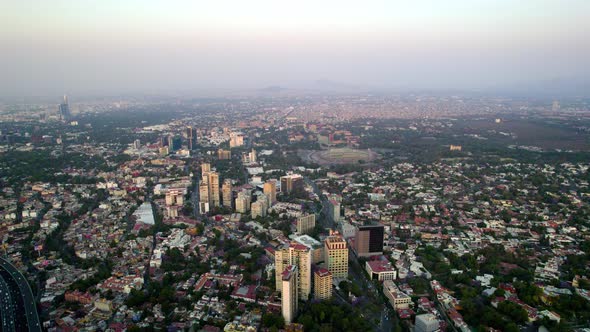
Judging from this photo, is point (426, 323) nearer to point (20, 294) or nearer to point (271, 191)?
point (20, 294)

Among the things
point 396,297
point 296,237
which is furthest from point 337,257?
point 296,237

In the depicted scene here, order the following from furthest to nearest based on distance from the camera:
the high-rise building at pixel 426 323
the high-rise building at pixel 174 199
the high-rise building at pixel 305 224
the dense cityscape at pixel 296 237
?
the high-rise building at pixel 174 199 → the high-rise building at pixel 305 224 → the dense cityscape at pixel 296 237 → the high-rise building at pixel 426 323

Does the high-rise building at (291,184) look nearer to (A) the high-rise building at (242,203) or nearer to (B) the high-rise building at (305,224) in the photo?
(A) the high-rise building at (242,203)

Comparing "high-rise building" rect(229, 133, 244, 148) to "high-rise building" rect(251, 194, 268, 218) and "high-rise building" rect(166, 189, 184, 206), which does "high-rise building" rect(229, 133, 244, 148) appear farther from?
"high-rise building" rect(251, 194, 268, 218)

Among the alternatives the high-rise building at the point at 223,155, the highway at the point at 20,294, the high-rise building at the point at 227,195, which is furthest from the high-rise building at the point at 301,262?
the high-rise building at the point at 223,155

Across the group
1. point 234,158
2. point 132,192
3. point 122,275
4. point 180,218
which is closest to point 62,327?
point 122,275
